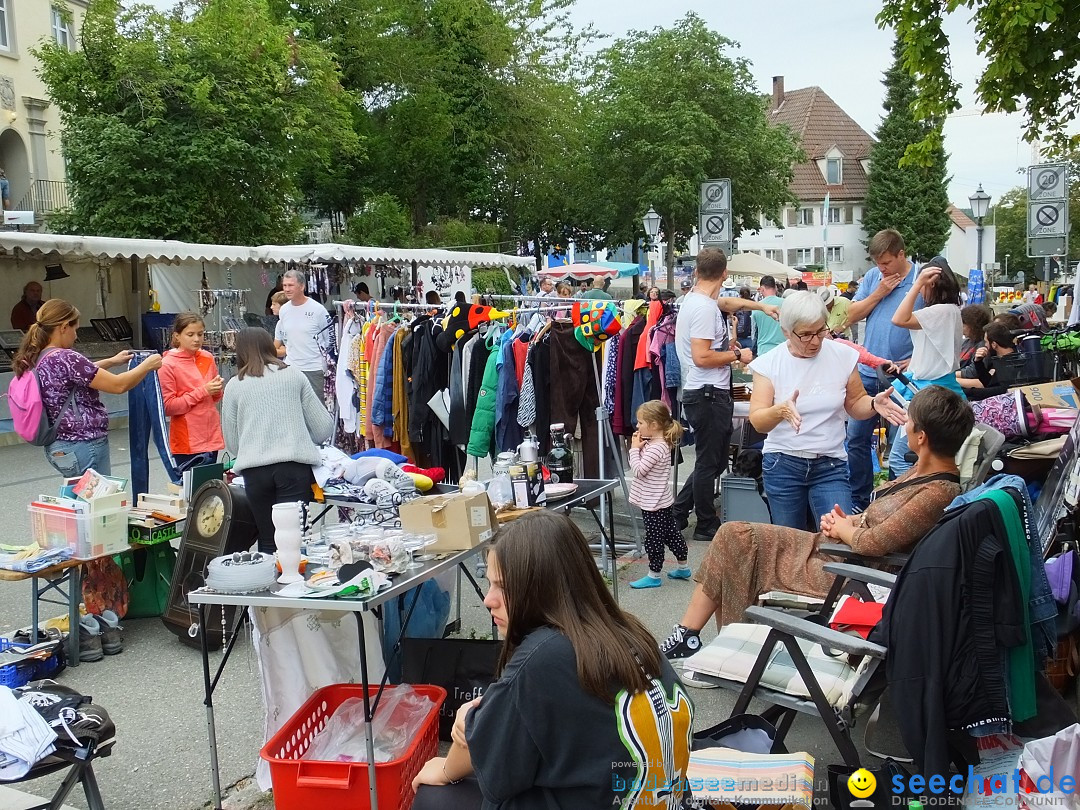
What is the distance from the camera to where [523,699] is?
2.04 meters

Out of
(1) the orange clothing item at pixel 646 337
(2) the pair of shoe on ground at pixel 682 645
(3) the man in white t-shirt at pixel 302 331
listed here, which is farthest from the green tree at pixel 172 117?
(2) the pair of shoe on ground at pixel 682 645

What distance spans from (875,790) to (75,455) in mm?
4658

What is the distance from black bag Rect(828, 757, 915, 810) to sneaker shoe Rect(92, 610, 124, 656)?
376 centimetres

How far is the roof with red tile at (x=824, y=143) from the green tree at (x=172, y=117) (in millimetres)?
37617

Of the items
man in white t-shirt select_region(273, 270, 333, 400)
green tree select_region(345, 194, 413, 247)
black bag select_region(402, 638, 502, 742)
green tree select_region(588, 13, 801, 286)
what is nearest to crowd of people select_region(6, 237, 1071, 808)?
man in white t-shirt select_region(273, 270, 333, 400)

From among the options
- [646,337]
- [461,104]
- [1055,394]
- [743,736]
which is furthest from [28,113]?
[743,736]

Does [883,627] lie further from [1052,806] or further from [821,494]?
[821,494]

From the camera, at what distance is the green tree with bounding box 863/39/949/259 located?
47.2 meters

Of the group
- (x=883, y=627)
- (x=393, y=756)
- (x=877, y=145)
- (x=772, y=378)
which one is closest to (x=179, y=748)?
(x=393, y=756)

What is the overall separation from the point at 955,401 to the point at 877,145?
164 feet

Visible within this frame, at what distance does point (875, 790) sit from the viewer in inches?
117

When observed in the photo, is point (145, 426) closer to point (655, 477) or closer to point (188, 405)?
point (188, 405)

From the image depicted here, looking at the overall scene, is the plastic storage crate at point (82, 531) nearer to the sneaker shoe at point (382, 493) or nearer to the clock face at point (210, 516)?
the clock face at point (210, 516)

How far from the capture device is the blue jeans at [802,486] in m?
4.63
